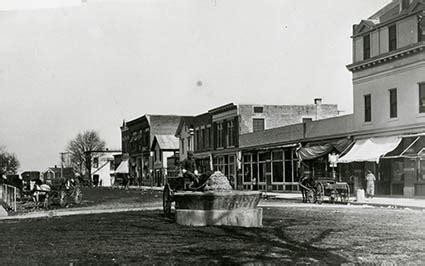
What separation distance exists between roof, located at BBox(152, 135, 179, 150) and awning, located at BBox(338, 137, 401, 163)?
4365 cm

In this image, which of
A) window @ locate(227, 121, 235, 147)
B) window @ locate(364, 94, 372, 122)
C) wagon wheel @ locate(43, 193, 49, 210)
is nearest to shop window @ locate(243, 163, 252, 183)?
window @ locate(227, 121, 235, 147)


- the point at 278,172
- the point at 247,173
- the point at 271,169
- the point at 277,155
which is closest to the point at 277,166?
the point at 278,172

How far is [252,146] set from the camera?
46969 mm

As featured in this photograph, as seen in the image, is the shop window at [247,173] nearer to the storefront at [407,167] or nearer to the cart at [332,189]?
the storefront at [407,167]

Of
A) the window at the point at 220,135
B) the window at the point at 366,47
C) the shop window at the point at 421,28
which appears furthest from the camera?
the window at the point at 220,135

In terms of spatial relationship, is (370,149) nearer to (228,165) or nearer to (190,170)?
(190,170)

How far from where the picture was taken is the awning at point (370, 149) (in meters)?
29.0

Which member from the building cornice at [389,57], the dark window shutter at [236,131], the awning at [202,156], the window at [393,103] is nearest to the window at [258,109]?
the dark window shutter at [236,131]

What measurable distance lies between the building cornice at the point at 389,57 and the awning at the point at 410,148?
12.5 feet

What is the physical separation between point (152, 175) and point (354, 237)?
64533 millimetres

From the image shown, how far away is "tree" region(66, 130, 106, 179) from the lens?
11131 centimetres

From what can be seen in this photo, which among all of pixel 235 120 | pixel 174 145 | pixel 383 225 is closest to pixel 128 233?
pixel 383 225

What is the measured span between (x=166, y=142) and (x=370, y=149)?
46793 mm

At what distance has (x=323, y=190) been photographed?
26.4 metres
